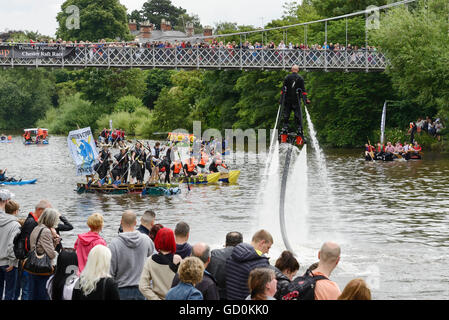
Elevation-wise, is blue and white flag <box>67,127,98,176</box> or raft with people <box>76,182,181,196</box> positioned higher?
blue and white flag <box>67,127,98,176</box>

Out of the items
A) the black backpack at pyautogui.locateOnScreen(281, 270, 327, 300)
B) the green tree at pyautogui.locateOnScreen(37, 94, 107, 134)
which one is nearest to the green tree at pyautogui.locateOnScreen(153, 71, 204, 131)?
the green tree at pyautogui.locateOnScreen(37, 94, 107, 134)

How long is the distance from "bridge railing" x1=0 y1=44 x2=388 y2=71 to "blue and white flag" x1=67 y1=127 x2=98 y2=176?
777 inches

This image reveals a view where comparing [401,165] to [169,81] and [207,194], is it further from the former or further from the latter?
[169,81]

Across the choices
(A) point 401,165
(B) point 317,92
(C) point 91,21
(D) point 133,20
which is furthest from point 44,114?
(A) point 401,165

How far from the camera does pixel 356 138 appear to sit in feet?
199

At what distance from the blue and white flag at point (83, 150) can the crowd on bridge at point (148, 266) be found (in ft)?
66.0

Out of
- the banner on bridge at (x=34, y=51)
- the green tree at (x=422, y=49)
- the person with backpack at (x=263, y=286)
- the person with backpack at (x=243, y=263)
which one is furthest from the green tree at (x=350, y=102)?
the person with backpack at (x=263, y=286)

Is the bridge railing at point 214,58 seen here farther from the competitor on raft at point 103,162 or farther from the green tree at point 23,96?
the green tree at point 23,96

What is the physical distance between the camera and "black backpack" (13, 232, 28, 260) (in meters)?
9.70

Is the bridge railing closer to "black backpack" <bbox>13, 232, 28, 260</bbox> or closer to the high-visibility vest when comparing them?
the high-visibility vest

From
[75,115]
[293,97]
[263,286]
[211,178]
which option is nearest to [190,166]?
[211,178]

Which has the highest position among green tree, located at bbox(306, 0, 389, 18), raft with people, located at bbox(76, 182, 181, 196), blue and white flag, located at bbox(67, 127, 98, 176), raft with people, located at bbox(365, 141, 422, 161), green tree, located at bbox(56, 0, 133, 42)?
green tree, located at bbox(56, 0, 133, 42)

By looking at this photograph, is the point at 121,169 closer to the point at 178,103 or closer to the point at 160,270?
the point at 160,270
